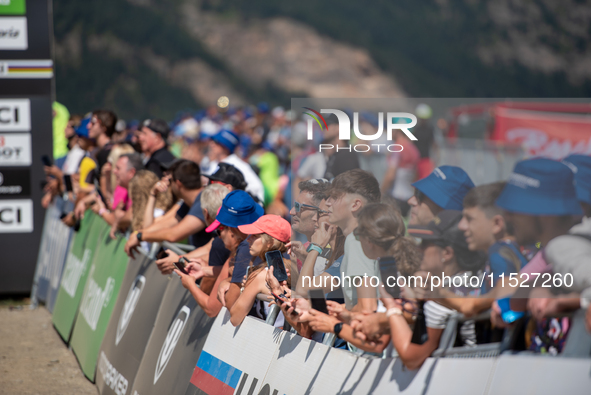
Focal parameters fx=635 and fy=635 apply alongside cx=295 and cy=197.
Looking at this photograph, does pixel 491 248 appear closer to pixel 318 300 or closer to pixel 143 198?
pixel 318 300

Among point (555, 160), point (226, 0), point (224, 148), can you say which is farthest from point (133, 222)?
point (226, 0)

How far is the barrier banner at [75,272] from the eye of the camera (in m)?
6.35

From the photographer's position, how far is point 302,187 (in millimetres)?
2623

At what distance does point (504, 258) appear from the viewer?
207 centimetres

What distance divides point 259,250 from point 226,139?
11.1 ft

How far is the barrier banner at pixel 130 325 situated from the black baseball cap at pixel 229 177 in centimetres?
80

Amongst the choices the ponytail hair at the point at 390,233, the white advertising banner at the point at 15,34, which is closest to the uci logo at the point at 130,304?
the ponytail hair at the point at 390,233

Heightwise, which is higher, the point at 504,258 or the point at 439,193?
the point at 439,193

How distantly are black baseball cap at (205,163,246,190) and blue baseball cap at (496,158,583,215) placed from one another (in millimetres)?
2982

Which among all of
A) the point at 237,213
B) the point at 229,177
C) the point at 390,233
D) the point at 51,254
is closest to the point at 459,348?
the point at 390,233

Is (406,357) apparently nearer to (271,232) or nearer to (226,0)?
(271,232)

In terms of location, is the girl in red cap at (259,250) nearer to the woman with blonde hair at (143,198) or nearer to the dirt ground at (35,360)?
the woman with blonde hair at (143,198)

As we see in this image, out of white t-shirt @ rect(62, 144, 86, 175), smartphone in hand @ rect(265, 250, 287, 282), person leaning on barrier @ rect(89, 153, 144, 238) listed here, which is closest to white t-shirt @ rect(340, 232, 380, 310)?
smartphone in hand @ rect(265, 250, 287, 282)

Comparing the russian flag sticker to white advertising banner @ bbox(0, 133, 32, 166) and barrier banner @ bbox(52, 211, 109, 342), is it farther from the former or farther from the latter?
white advertising banner @ bbox(0, 133, 32, 166)
